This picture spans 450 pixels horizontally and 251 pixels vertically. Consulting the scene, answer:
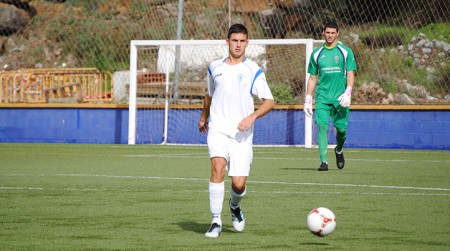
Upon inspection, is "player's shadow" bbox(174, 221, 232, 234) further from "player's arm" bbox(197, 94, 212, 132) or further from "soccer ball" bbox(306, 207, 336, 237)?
"soccer ball" bbox(306, 207, 336, 237)

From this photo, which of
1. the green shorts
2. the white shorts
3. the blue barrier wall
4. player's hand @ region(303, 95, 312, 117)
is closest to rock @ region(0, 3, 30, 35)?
the blue barrier wall

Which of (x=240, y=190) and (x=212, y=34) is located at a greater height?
(x=212, y=34)

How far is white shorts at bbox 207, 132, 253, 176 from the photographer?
772 centimetres

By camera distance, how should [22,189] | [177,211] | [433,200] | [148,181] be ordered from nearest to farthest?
[177,211]
[433,200]
[22,189]
[148,181]

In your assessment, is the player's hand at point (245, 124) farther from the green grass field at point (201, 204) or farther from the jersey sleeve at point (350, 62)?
the jersey sleeve at point (350, 62)

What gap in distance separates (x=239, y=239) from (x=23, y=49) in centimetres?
3005

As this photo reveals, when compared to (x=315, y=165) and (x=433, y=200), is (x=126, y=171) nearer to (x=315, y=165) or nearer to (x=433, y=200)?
(x=315, y=165)

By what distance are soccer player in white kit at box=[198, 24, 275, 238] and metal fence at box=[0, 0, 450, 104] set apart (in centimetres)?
1627

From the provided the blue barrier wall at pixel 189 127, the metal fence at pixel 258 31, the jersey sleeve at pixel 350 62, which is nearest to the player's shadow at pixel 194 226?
the jersey sleeve at pixel 350 62

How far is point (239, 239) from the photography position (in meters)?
7.32

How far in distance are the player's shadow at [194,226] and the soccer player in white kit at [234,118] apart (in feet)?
0.84

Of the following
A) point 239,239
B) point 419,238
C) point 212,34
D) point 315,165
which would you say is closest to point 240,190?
point 239,239

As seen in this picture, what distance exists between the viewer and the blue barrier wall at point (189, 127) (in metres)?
23.1

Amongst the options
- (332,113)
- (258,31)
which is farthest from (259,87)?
(258,31)
